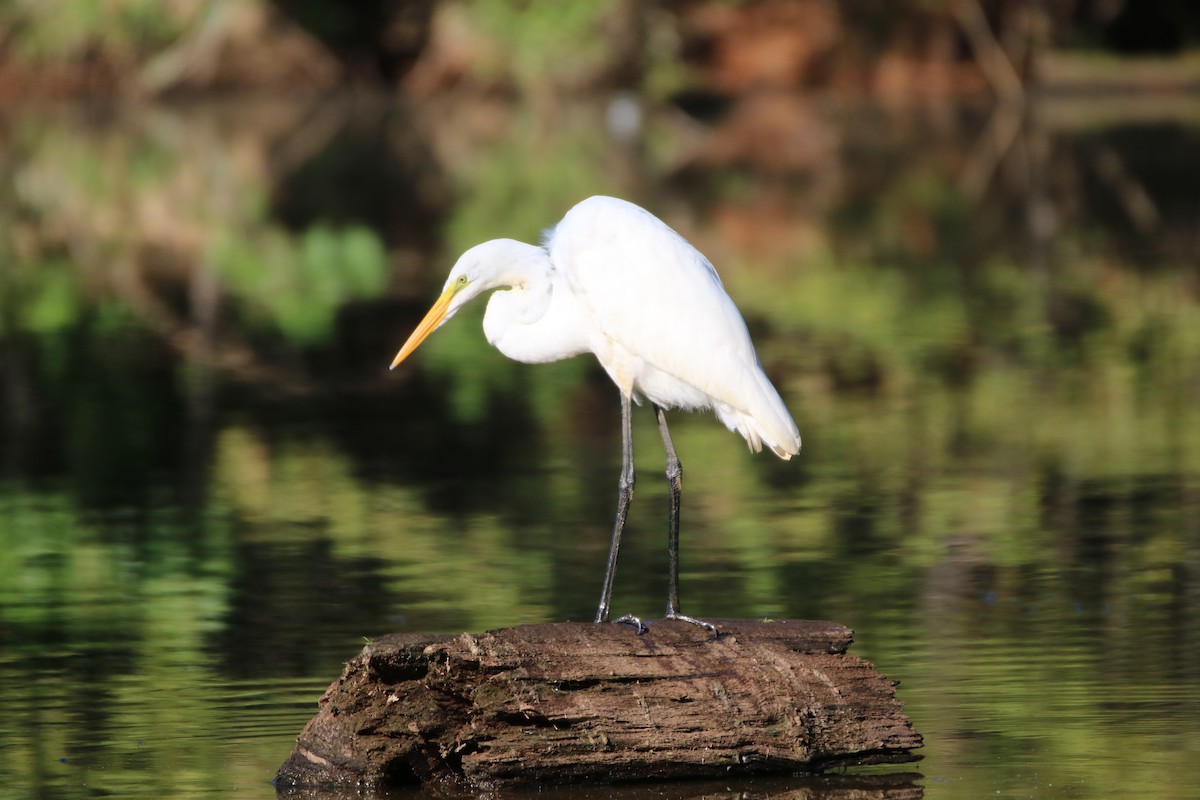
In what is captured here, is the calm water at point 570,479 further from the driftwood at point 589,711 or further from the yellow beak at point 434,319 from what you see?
the yellow beak at point 434,319

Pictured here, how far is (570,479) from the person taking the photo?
31.3 ft

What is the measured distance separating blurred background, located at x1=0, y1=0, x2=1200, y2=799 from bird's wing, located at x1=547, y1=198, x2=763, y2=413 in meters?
1.13

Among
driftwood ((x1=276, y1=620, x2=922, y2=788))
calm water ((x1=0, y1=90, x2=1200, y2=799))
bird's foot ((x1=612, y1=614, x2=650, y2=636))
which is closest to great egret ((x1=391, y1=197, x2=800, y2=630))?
bird's foot ((x1=612, y1=614, x2=650, y2=636))

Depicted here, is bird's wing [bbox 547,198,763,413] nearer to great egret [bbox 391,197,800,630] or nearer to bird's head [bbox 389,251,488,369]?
great egret [bbox 391,197,800,630]

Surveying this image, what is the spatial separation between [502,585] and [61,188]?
1834cm

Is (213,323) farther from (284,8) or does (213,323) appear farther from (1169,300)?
(284,8)

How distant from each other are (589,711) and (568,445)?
544 centimetres

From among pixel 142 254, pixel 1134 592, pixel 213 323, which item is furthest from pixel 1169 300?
pixel 142 254

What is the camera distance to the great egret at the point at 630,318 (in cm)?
570

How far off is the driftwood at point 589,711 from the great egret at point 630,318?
1.55 feet

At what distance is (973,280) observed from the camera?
16109 mm

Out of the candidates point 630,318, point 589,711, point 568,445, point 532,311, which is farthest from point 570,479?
point 589,711

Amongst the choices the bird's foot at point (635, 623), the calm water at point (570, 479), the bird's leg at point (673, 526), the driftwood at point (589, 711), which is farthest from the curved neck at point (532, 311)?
the calm water at point (570, 479)

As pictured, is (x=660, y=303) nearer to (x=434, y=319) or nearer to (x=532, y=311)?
(x=532, y=311)
